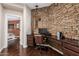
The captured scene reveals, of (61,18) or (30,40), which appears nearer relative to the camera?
(61,18)

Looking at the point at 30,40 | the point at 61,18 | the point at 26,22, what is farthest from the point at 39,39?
the point at 61,18

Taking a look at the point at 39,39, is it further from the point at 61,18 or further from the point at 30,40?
the point at 61,18

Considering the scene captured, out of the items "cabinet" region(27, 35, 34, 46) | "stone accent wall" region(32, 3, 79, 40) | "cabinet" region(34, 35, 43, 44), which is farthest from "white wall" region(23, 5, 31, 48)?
"cabinet" region(34, 35, 43, 44)

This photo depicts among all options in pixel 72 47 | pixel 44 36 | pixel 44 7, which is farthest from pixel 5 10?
pixel 72 47

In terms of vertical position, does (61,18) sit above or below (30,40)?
above

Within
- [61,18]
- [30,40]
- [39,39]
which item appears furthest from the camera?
[30,40]

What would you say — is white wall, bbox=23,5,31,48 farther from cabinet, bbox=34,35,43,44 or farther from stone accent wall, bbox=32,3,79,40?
cabinet, bbox=34,35,43,44

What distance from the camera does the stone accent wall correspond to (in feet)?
9.11

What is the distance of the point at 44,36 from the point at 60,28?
3.17 ft

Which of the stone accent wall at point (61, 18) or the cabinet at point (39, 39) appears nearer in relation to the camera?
the stone accent wall at point (61, 18)

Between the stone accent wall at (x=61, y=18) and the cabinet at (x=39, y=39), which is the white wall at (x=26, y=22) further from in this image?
the cabinet at (x=39, y=39)

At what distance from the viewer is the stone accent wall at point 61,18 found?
2777 millimetres

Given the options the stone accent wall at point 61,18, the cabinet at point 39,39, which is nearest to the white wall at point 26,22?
the stone accent wall at point 61,18

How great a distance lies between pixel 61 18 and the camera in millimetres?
3561
